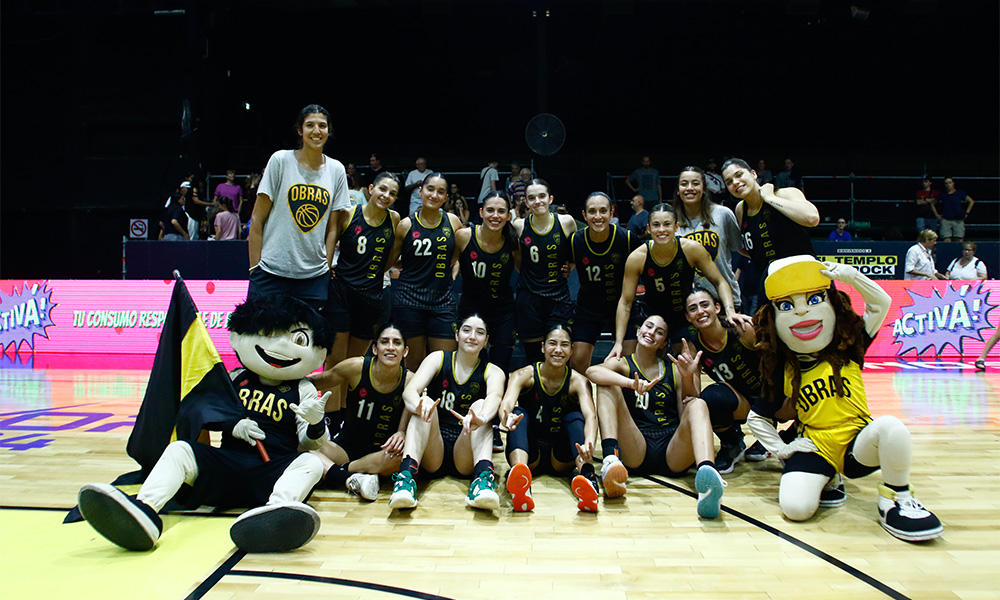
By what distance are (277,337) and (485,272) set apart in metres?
1.54

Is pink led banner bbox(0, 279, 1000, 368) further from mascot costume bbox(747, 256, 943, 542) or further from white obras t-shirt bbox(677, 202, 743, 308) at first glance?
mascot costume bbox(747, 256, 943, 542)

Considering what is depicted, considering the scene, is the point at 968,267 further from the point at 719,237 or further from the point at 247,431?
the point at 247,431

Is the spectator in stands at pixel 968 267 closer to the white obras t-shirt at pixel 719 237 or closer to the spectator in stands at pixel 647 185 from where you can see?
the spectator in stands at pixel 647 185

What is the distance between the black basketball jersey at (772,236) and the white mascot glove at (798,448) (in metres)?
1.07

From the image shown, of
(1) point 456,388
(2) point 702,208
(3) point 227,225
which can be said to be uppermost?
(3) point 227,225

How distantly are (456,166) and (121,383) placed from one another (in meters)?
10.1

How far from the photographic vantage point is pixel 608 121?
1562 cm

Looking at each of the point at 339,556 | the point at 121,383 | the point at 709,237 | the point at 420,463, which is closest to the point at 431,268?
the point at 420,463

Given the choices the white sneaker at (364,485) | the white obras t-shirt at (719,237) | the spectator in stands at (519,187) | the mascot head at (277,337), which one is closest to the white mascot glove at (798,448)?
the white obras t-shirt at (719,237)

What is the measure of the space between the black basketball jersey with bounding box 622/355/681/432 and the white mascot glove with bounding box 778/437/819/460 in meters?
0.68

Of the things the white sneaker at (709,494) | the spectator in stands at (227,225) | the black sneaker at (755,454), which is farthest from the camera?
the spectator in stands at (227,225)

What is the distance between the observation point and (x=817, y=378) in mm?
3348

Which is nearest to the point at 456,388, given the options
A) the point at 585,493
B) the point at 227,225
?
the point at 585,493

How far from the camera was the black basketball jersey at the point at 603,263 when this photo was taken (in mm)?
4316
